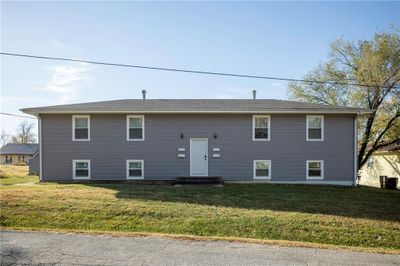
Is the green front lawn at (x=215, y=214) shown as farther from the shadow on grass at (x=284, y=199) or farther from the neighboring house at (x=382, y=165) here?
the neighboring house at (x=382, y=165)

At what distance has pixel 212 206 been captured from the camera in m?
10.5

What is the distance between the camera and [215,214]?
9.45 metres

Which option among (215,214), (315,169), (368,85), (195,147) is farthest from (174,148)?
(368,85)

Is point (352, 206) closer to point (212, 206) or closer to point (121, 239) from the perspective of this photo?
point (212, 206)

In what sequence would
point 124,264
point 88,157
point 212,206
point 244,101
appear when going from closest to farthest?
point 124,264 < point 212,206 < point 88,157 < point 244,101

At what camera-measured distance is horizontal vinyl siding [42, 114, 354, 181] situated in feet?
53.6

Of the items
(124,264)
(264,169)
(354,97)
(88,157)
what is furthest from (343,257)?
(354,97)

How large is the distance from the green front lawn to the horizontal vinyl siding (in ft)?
11.9

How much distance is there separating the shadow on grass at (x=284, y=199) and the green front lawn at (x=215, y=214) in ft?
0.11

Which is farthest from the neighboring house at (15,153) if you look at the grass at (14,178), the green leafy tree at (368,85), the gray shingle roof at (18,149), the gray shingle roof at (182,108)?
the green leafy tree at (368,85)

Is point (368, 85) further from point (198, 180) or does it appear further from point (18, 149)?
point (18, 149)

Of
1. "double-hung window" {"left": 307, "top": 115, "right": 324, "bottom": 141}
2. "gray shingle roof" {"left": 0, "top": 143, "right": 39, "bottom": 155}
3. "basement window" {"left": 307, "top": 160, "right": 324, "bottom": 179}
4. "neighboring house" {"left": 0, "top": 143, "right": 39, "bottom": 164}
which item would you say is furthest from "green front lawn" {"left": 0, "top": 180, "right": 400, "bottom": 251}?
"gray shingle roof" {"left": 0, "top": 143, "right": 39, "bottom": 155}

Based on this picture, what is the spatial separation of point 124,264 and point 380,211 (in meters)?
8.73

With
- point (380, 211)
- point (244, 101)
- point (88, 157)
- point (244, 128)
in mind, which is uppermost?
point (244, 101)
